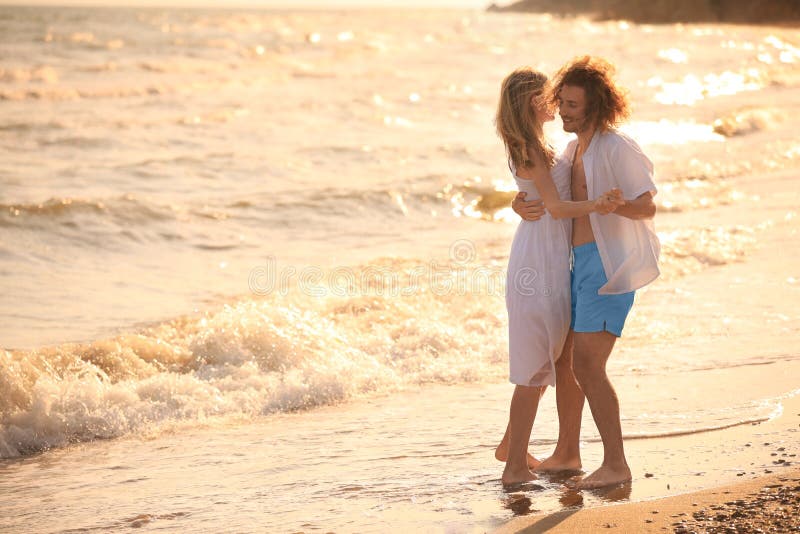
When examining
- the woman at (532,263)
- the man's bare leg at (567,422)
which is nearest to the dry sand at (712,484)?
the man's bare leg at (567,422)

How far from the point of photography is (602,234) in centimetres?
472

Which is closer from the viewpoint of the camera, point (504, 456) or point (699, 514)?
point (699, 514)

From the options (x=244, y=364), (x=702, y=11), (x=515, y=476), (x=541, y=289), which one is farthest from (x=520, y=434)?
(x=702, y=11)

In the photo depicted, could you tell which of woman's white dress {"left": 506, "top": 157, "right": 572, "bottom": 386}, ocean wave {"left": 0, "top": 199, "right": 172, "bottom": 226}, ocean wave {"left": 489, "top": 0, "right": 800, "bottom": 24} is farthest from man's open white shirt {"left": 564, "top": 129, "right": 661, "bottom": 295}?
ocean wave {"left": 489, "top": 0, "right": 800, "bottom": 24}

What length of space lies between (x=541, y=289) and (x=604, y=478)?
3.01ft

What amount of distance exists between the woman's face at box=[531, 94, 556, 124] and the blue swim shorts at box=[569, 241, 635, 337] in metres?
0.64

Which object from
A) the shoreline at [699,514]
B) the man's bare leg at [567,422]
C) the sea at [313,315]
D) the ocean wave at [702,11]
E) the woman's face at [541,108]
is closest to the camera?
the shoreline at [699,514]

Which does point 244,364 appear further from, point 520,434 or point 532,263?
point 532,263

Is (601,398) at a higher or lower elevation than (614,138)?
lower

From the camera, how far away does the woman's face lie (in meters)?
4.68

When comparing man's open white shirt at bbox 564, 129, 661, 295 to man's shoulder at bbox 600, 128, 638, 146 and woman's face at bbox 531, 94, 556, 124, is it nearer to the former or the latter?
man's shoulder at bbox 600, 128, 638, 146

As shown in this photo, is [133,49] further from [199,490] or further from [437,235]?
[199,490]

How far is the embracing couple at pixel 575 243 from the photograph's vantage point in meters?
4.61

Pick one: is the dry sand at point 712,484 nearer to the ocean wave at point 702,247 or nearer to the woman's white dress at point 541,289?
the woman's white dress at point 541,289
